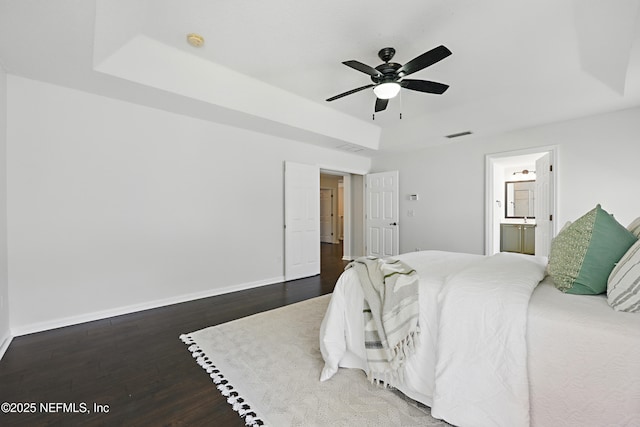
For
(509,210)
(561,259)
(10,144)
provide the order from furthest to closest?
(509,210) → (10,144) → (561,259)

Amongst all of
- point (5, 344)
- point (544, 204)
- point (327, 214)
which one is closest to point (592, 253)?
point (544, 204)

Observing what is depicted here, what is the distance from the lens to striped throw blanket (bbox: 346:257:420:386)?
5.27 feet

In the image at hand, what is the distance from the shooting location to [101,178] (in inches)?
118

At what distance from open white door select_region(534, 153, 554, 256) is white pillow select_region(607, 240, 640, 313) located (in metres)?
3.16

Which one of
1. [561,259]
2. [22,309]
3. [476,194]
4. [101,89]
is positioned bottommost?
[22,309]

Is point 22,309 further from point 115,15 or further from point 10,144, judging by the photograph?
point 115,15

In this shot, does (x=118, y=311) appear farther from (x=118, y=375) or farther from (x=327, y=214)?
(x=327, y=214)

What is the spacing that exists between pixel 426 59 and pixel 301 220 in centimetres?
319

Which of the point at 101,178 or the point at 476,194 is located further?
the point at 476,194

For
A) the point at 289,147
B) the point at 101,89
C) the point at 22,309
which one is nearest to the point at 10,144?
the point at 101,89

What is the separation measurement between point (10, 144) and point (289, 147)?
322 cm

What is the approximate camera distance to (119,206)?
122 inches

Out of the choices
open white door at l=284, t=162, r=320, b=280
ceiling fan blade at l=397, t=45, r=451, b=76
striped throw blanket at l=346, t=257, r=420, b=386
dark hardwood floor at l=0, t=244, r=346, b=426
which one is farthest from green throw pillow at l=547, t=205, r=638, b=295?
open white door at l=284, t=162, r=320, b=280

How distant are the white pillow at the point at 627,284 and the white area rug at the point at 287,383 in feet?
3.38
